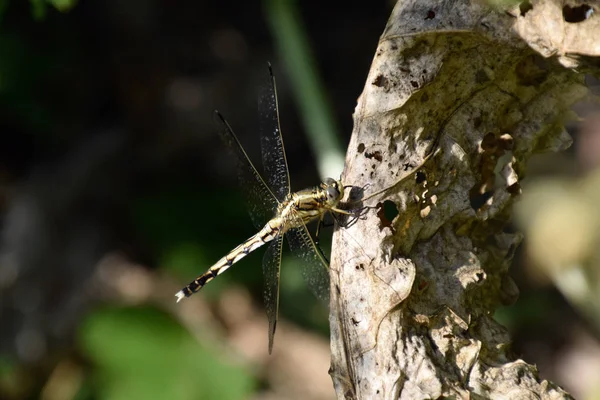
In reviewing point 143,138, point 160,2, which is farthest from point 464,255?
point 160,2

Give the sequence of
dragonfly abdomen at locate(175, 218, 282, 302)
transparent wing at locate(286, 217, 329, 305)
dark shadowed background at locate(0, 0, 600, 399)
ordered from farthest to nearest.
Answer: dark shadowed background at locate(0, 0, 600, 399) → dragonfly abdomen at locate(175, 218, 282, 302) → transparent wing at locate(286, 217, 329, 305)

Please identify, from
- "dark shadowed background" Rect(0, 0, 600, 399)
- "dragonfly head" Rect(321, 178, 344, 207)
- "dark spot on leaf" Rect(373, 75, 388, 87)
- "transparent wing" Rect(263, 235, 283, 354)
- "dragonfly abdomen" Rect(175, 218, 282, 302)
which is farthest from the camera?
"dark shadowed background" Rect(0, 0, 600, 399)

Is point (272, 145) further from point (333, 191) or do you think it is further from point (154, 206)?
point (154, 206)

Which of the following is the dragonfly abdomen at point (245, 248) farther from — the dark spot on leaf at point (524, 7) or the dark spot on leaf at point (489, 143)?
the dark spot on leaf at point (524, 7)

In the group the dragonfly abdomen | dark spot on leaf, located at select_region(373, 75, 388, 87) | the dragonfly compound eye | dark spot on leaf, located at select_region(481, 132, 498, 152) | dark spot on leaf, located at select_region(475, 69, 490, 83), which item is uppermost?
dark spot on leaf, located at select_region(373, 75, 388, 87)

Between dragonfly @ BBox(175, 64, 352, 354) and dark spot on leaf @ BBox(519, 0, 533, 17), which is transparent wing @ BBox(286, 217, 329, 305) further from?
dark spot on leaf @ BBox(519, 0, 533, 17)

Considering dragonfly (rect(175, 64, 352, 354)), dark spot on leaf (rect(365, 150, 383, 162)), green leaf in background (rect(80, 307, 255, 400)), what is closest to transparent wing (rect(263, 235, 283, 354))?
dragonfly (rect(175, 64, 352, 354))

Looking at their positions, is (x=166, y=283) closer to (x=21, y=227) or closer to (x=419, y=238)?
(x=21, y=227)

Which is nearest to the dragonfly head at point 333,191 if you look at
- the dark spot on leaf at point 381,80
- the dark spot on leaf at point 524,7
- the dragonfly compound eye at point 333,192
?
the dragonfly compound eye at point 333,192
